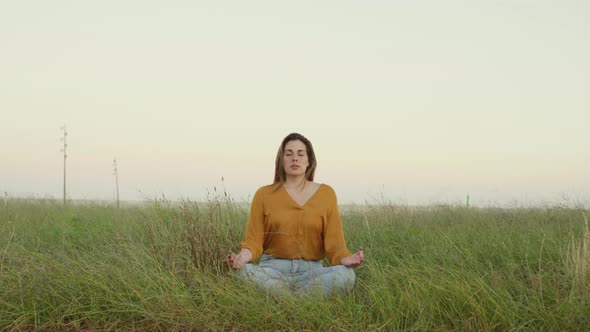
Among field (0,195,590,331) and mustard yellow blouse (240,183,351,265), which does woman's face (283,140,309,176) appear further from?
field (0,195,590,331)

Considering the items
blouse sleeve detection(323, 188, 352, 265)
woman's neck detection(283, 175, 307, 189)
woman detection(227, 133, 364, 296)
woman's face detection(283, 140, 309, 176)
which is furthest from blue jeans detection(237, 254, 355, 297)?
woman's face detection(283, 140, 309, 176)

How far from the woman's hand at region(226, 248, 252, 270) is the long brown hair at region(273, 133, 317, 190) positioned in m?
0.61

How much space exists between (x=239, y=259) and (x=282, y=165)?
88 centimetres

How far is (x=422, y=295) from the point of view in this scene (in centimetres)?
380

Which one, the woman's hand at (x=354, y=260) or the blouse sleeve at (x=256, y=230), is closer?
the woman's hand at (x=354, y=260)

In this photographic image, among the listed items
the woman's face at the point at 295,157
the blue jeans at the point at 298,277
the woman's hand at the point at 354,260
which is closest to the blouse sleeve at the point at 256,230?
the blue jeans at the point at 298,277

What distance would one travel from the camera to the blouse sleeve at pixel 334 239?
4336mm

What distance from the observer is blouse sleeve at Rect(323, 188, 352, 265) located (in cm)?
434

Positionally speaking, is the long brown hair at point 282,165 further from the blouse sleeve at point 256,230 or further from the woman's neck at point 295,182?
the blouse sleeve at point 256,230

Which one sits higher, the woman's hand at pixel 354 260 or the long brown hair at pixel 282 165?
the long brown hair at pixel 282 165

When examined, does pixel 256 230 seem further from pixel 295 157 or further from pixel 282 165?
pixel 295 157

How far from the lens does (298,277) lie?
4.30 meters

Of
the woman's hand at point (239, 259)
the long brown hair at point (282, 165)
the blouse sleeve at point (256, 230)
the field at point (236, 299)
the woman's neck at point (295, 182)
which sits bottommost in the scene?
the field at point (236, 299)

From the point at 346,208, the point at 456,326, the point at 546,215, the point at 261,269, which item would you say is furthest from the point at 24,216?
the point at 546,215
